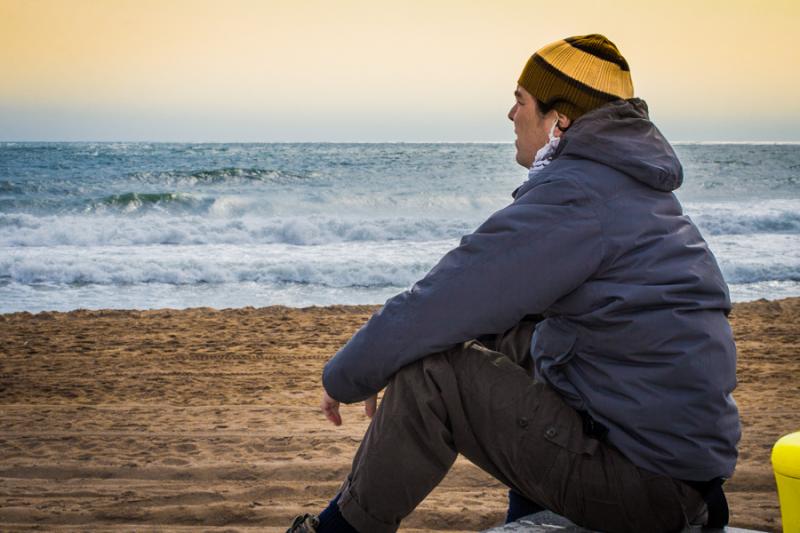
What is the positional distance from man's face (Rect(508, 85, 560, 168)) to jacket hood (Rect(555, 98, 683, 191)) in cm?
18

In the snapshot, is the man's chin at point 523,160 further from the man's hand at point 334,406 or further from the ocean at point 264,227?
the ocean at point 264,227

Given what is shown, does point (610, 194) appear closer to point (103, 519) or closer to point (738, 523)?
point (738, 523)

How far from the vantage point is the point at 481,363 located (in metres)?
2.08

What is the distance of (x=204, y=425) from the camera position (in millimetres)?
5066

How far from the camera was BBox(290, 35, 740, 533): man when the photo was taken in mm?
1930

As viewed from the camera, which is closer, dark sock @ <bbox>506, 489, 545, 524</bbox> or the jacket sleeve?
the jacket sleeve

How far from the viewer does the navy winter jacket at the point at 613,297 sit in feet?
6.31

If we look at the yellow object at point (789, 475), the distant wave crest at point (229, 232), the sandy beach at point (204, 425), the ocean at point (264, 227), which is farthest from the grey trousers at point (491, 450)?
the distant wave crest at point (229, 232)

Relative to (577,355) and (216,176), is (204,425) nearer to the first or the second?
(577,355)

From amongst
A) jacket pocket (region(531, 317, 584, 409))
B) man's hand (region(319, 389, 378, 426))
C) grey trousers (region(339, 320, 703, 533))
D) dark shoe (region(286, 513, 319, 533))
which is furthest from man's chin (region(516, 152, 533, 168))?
dark shoe (region(286, 513, 319, 533))

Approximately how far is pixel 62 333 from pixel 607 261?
696 centimetres

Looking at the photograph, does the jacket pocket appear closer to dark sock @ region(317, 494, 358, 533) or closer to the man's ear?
the man's ear

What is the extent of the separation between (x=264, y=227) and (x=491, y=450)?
14510mm

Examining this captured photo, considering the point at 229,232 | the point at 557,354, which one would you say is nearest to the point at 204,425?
the point at 557,354
